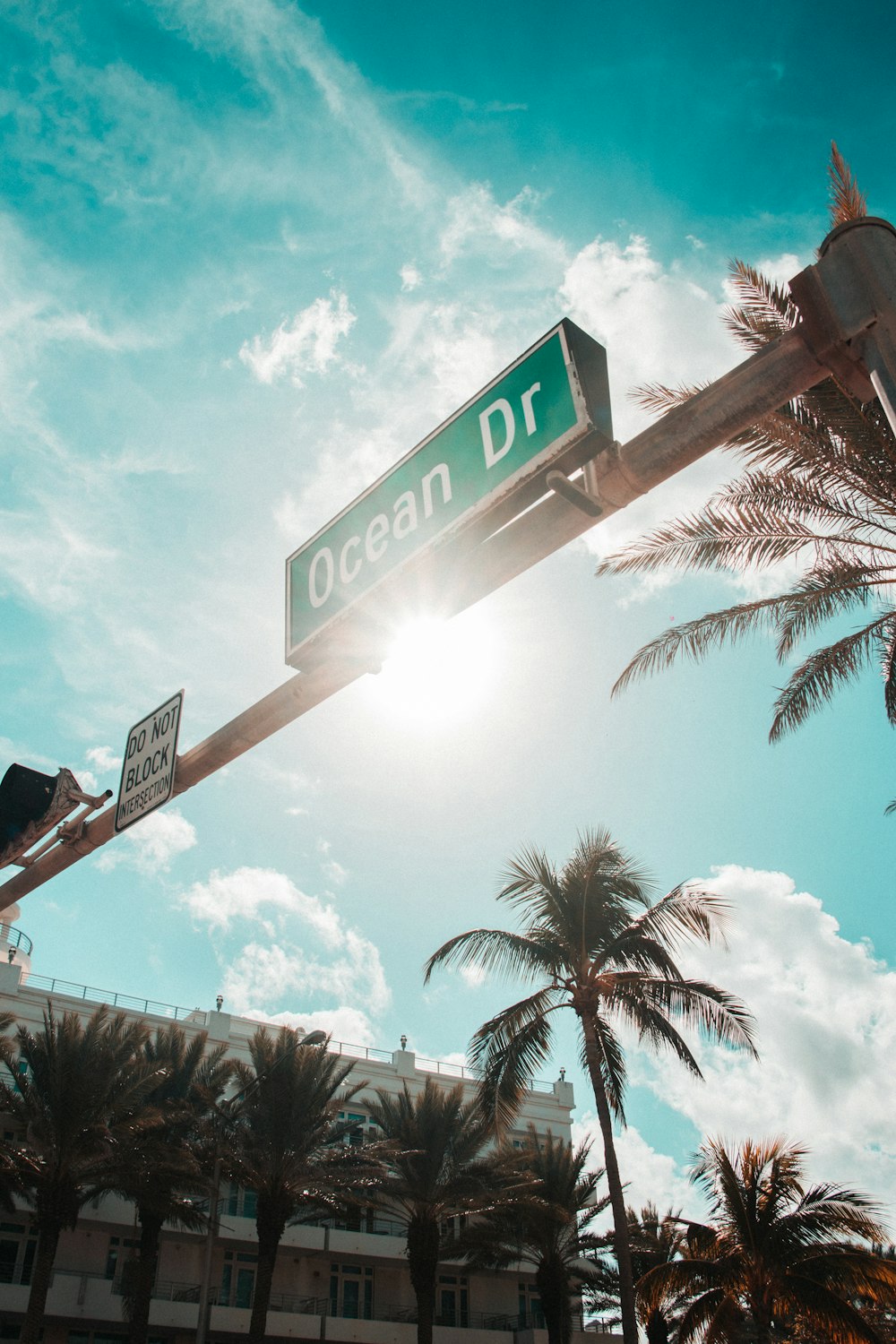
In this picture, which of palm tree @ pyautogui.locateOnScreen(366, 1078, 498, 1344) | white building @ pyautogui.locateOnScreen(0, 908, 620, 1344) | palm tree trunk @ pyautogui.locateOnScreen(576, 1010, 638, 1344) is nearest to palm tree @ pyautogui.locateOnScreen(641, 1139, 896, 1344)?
palm tree trunk @ pyautogui.locateOnScreen(576, 1010, 638, 1344)

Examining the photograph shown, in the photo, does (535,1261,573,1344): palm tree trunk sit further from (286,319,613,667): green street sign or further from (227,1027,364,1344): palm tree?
(286,319,613,667): green street sign

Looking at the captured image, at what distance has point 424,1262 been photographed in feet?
88.7

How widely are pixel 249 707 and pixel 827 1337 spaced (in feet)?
62.2

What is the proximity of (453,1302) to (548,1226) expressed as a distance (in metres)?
11.7

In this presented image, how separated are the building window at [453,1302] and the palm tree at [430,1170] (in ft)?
35.3

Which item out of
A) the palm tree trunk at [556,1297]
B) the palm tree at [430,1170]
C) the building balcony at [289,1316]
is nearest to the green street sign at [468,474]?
the palm tree at [430,1170]

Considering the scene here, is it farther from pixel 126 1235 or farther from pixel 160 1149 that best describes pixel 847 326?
pixel 126 1235

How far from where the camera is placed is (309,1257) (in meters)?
34.9

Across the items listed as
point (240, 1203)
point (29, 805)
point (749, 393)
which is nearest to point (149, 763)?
point (29, 805)

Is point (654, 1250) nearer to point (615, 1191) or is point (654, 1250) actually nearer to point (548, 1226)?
point (548, 1226)

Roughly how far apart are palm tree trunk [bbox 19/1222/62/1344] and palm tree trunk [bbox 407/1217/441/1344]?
9158 mm

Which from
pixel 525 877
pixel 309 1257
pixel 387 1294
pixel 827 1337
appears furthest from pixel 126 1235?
pixel 827 1337

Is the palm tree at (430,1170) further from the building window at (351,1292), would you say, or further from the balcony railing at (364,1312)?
the building window at (351,1292)

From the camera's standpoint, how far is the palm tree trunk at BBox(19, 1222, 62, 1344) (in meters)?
21.8
